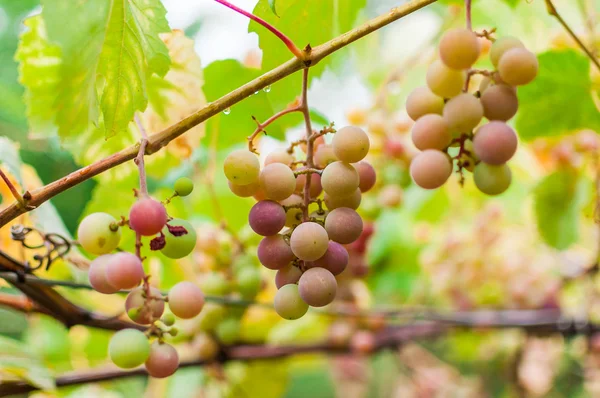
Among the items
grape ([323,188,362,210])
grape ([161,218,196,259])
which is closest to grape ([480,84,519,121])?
grape ([323,188,362,210])

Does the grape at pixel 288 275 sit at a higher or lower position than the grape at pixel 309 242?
lower

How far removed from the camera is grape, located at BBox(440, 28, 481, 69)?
36cm

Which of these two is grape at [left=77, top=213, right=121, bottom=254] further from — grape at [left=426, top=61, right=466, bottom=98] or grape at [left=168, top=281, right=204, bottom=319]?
grape at [left=426, top=61, right=466, bottom=98]

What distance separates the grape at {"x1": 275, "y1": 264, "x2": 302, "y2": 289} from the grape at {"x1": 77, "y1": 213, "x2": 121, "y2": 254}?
101 mm

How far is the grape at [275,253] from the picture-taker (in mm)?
340

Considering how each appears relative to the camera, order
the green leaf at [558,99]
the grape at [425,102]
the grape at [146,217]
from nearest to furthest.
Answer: the grape at [146,217]
the grape at [425,102]
the green leaf at [558,99]

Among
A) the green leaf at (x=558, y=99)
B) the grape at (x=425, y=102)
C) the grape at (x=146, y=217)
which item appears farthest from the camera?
the green leaf at (x=558, y=99)

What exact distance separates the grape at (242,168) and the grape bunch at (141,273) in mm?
27

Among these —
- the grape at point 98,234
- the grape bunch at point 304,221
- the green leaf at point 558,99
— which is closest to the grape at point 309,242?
the grape bunch at point 304,221

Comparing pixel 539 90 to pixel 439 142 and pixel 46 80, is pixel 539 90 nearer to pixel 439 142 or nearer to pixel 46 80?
pixel 439 142

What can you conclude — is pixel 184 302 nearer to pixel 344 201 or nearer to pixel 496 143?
pixel 344 201

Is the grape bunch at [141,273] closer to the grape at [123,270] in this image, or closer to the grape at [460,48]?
the grape at [123,270]

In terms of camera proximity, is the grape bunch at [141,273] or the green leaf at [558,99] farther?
the green leaf at [558,99]

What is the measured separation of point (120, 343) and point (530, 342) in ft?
3.12
